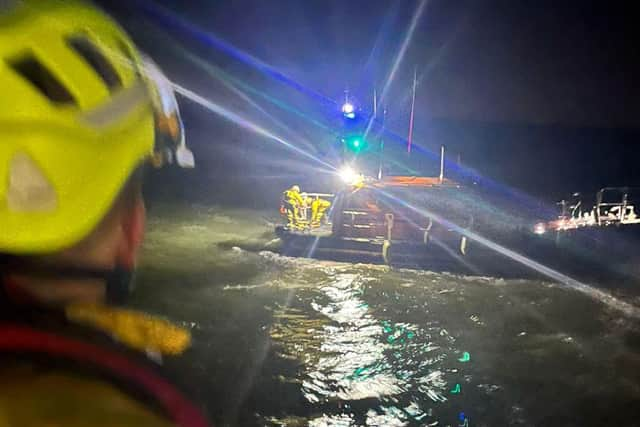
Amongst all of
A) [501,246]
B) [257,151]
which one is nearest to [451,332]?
[501,246]

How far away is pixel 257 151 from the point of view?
1977 inches

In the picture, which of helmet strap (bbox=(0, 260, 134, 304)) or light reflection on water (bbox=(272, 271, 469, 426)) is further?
light reflection on water (bbox=(272, 271, 469, 426))

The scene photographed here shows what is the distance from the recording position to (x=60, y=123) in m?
1.40

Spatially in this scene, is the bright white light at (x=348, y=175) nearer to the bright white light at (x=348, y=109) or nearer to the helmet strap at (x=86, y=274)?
the bright white light at (x=348, y=109)

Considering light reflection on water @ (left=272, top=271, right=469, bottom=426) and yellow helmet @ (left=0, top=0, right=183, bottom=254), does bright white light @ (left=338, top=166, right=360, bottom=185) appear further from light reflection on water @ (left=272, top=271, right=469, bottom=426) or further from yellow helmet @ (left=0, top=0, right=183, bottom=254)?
yellow helmet @ (left=0, top=0, right=183, bottom=254)

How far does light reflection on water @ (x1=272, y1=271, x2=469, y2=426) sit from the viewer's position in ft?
20.6

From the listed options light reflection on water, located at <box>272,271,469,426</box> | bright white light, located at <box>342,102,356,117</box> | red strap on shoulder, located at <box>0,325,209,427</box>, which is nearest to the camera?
red strap on shoulder, located at <box>0,325,209,427</box>

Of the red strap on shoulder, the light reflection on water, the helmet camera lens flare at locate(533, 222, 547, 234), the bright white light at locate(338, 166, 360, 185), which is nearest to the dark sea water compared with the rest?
the light reflection on water

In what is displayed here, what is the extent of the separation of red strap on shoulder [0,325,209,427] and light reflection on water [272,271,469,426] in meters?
5.00

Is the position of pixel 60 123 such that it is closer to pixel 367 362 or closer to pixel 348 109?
pixel 367 362

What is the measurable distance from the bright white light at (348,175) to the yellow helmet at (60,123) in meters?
11.8

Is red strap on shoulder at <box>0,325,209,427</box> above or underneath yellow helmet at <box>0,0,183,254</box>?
underneath

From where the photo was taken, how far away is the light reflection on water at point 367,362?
6.27 metres

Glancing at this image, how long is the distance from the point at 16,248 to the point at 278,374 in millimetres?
5965
